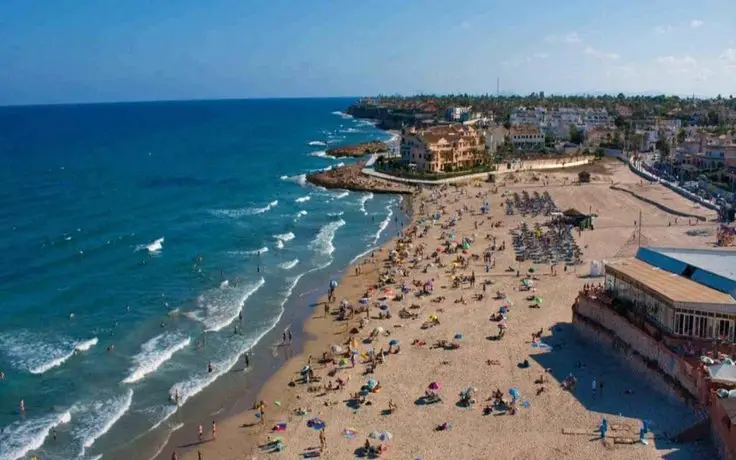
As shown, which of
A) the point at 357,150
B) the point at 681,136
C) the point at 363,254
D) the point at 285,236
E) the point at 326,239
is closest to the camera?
the point at 363,254

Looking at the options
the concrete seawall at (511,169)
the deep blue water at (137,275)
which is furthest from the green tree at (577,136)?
the deep blue water at (137,275)

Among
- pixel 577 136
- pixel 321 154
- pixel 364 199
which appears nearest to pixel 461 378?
pixel 364 199

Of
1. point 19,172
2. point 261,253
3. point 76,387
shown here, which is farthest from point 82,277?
point 19,172

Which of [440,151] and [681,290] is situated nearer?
[681,290]

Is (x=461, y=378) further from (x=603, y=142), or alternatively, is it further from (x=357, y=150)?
(x=357, y=150)

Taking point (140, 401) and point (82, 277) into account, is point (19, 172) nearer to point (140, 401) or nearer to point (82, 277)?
point (82, 277)

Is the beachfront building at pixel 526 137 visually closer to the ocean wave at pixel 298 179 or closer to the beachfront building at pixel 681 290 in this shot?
the ocean wave at pixel 298 179
